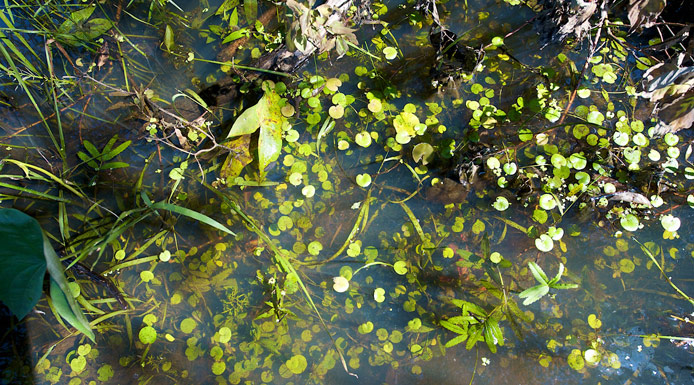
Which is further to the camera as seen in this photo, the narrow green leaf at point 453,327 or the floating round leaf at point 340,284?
the floating round leaf at point 340,284

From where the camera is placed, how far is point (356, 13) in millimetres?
2314

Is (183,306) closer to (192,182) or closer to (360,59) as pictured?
(192,182)

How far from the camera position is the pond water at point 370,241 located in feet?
6.02

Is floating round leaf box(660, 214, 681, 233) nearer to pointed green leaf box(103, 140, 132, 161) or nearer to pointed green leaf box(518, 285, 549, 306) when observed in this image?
pointed green leaf box(518, 285, 549, 306)

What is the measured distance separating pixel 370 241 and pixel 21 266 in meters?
1.47

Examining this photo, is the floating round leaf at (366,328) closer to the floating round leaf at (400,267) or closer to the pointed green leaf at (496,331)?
the floating round leaf at (400,267)

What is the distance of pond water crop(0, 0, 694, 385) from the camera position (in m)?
1.84

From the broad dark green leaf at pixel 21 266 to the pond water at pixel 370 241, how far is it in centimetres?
42

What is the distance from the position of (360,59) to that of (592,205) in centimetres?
148

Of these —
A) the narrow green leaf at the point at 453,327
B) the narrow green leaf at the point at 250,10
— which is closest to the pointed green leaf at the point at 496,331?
the narrow green leaf at the point at 453,327

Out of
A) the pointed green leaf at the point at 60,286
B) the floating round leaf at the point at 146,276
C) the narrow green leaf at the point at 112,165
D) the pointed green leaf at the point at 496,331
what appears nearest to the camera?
the pointed green leaf at the point at 60,286

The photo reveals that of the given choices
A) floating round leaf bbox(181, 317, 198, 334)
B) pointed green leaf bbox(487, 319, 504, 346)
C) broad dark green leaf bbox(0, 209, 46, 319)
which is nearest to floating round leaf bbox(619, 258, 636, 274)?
pointed green leaf bbox(487, 319, 504, 346)

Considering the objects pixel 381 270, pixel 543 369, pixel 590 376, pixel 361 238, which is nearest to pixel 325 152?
pixel 361 238

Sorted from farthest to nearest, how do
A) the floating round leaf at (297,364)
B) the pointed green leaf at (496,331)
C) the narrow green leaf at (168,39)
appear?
the narrow green leaf at (168,39) < the floating round leaf at (297,364) < the pointed green leaf at (496,331)
